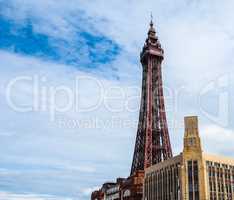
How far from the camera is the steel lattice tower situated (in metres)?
111

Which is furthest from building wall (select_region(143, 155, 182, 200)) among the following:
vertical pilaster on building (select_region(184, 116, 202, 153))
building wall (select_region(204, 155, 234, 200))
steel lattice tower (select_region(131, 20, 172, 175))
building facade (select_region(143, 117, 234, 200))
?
steel lattice tower (select_region(131, 20, 172, 175))

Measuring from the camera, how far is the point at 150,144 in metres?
111

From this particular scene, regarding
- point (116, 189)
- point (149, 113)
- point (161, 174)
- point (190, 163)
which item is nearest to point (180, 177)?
point (190, 163)

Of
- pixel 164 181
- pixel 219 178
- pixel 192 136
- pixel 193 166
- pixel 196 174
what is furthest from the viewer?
pixel 164 181

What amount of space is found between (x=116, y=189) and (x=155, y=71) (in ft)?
141

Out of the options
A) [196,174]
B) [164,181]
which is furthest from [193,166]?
[164,181]

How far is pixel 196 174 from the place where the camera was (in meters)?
68.8

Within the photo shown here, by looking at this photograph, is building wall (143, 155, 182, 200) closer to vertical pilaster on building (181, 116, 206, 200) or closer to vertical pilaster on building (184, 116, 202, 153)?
vertical pilaster on building (181, 116, 206, 200)

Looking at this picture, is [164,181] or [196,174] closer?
[196,174]

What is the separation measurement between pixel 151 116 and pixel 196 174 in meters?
50.7

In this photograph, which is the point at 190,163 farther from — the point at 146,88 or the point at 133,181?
the point at 146,88

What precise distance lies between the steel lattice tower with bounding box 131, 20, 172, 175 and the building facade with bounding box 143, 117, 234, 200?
111 ft

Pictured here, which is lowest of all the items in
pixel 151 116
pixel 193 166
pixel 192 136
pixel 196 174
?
pixel 196 174

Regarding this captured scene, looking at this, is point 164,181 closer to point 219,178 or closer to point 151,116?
point 219,178
